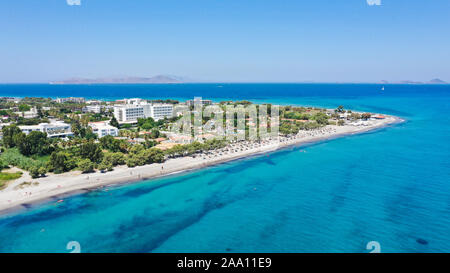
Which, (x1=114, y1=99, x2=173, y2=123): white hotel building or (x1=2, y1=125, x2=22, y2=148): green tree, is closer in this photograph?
(x1=2, y1=125, x2=22, y2=148): green tree

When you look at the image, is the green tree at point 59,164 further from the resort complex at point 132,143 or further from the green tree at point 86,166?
the green tree at point 86,166

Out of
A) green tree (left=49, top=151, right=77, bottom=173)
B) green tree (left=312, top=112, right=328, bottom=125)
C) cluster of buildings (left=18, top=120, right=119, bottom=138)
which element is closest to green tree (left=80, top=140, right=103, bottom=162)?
green tree (left=49, top=151, right=77, bottom=173)

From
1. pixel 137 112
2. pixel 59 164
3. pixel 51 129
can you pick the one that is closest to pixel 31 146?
pixel 59 164

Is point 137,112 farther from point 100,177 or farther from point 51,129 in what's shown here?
point 100,177

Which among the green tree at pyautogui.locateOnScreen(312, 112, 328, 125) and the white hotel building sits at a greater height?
the white hotel building

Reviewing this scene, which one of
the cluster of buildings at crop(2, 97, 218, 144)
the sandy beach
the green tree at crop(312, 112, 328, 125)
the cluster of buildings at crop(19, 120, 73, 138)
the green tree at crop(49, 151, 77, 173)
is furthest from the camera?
the green tree at crop(312, 112, 328, 125)

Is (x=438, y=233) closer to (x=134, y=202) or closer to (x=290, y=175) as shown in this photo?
(x=290, y=175)

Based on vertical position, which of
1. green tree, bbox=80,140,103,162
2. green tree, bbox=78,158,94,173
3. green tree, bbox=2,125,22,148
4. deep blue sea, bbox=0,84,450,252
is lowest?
deep blue sea, bbox=0,84,450,252

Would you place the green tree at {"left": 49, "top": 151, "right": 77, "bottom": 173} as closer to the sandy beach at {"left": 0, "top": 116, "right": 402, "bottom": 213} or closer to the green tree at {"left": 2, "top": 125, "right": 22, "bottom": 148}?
the sandy beach at {"left": 0, "top": 116, "right": 402, "bottom": 213}
